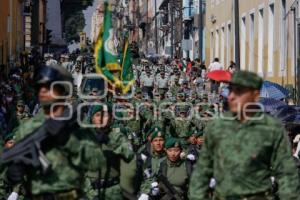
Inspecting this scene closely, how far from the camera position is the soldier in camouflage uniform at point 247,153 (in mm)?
8609

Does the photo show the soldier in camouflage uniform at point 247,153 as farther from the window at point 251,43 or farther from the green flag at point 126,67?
the window at point 251,43

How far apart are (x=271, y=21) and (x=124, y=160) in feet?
77.6

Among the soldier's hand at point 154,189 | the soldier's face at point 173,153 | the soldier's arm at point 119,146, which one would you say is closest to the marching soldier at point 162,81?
the soldier's face at point 173,153

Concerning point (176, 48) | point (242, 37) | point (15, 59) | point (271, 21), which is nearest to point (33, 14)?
point (176, 48)

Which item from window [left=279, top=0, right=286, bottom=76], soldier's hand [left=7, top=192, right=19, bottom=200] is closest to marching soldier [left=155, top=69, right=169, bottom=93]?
window [left=279, top=0, right=286, bottom=76]

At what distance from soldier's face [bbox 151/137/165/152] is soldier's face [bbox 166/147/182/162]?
51 cm

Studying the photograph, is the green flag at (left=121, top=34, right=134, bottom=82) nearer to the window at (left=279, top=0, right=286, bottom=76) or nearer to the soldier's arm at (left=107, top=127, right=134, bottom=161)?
the soldier's arm at (left=107, top=127, right=134, bottom=161)

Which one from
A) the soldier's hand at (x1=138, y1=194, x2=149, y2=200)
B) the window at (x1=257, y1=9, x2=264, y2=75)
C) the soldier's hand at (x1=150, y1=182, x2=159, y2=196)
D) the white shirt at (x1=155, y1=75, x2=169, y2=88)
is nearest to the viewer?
the soldier's hand at (x1=138, y1=194, x2=149, y2=200)

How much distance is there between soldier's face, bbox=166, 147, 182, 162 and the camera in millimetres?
14336

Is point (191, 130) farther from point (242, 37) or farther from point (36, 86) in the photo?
point (242, 37)

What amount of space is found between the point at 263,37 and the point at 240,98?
27.8 m

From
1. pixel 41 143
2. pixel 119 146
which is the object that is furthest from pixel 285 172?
pixel 119 146

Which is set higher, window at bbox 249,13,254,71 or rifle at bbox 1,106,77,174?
window at bbox 249,13,254,71

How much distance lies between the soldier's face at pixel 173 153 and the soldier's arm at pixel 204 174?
547cm
